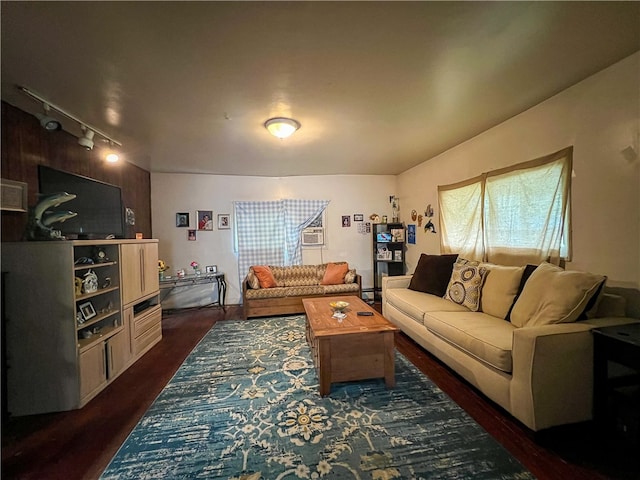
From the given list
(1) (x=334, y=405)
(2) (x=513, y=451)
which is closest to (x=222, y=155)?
(1) (x=334, y=405)

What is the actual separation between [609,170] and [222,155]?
12.6 ft

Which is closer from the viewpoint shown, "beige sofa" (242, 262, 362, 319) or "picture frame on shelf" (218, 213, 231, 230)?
"beige sofa" (242, 262, 362, 319)

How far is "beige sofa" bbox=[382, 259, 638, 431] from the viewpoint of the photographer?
4.83ft

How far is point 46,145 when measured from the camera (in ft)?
7.75

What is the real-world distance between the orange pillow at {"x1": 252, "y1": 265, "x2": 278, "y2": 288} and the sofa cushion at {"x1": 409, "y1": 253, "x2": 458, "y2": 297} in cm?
214

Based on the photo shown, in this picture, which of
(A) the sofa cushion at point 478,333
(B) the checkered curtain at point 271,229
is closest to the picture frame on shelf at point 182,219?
(B) the checkered curtain at point 271,229

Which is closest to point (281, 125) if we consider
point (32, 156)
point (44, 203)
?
point (44, 203)

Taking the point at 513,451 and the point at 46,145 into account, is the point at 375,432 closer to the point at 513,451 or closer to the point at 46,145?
the point at 513,451

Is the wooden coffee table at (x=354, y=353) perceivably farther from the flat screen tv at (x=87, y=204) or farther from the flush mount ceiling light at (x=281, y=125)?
the flat screen tv at (x=87, y=204)

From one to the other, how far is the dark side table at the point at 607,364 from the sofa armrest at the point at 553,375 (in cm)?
3

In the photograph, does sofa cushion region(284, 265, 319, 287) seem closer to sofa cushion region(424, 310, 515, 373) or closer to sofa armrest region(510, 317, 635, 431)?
sofa cushion region(424, 310, 515, 373)

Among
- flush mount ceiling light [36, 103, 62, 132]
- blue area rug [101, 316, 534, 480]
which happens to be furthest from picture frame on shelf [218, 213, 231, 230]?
blue area rug [101, 316, 534, 480]

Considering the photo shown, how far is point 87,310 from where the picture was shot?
2.27 metres

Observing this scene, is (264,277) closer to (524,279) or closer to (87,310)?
(87,310)
